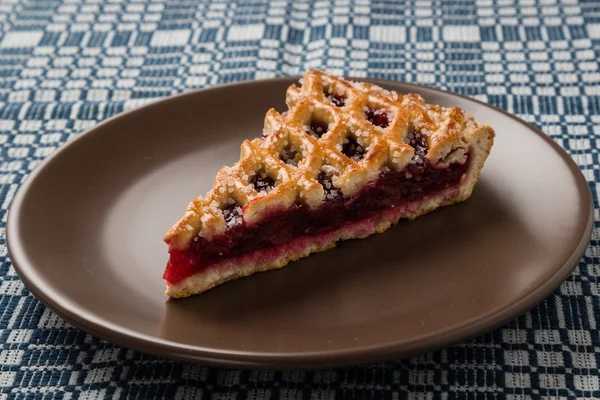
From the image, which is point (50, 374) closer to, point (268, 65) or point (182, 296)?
point (182, 296)

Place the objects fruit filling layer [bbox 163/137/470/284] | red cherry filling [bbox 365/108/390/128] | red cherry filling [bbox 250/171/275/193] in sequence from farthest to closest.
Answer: red cherry filling [bbox 365/108/390/128]
red cherry filling [bbox 250/171/275/193]
fruit filling layer [bbox 163/137/470/284]

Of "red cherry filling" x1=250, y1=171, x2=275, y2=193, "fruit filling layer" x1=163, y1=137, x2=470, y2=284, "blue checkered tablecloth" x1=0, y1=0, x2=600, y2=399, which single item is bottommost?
"blue checkered tablecloth" x1=0, y1=0, x2=600, y2=399

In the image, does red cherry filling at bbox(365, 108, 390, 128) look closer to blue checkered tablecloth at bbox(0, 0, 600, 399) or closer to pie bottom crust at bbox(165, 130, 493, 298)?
pie bottom crust at bbox(165, 130, 493, 298)

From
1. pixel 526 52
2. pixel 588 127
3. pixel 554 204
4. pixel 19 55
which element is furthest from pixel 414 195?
pixel 19 55

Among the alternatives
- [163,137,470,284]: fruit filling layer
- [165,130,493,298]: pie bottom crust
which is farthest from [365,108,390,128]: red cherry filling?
[165,130,493,298]: pie bottom crust

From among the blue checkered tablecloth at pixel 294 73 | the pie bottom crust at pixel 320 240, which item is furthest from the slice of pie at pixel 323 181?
the blue checkered tablecloth at pixel 294 73

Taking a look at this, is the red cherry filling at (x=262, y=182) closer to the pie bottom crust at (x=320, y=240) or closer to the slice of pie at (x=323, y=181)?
the slice of pie at (x=323, y=181)
